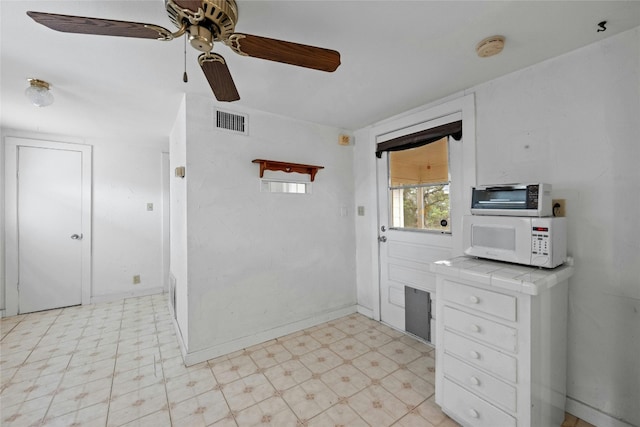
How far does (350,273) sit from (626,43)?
9.05 feet

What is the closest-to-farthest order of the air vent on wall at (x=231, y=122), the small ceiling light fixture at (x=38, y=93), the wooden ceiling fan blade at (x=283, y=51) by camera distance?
1. the wooden ceiling fan blade at (x=283, y=51)
2. the small ceiling light fixture at (x=38, y=93)
3. the air vent on wall at (x=231, y=122)

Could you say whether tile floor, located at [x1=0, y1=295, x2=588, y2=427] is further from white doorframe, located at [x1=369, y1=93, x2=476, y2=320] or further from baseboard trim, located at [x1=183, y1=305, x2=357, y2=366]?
white doorframe, located at [x1=369, y1=93, x2=476, y2=320]

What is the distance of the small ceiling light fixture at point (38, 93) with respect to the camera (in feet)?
6.38

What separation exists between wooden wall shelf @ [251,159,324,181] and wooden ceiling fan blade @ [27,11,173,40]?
1434 mm

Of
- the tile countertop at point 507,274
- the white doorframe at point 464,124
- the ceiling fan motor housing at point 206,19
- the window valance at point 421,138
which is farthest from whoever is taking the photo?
the window valance at point 421,138

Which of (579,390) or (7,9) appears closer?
(7,9)

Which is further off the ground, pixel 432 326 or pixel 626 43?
pixel 626 43

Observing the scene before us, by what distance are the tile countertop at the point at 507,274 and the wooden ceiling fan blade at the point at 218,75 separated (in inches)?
61.1

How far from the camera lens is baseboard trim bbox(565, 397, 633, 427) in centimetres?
153

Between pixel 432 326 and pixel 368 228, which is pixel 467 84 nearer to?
pixel 368 228

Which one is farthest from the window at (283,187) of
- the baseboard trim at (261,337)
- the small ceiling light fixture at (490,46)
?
the small ceiling light fixture at (490,46)

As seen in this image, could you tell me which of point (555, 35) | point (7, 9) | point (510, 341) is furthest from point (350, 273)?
point (7, 9)

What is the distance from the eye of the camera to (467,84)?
2.11m

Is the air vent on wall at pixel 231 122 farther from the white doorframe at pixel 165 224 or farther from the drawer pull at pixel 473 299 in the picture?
the drawer pull at pixel 473 299
